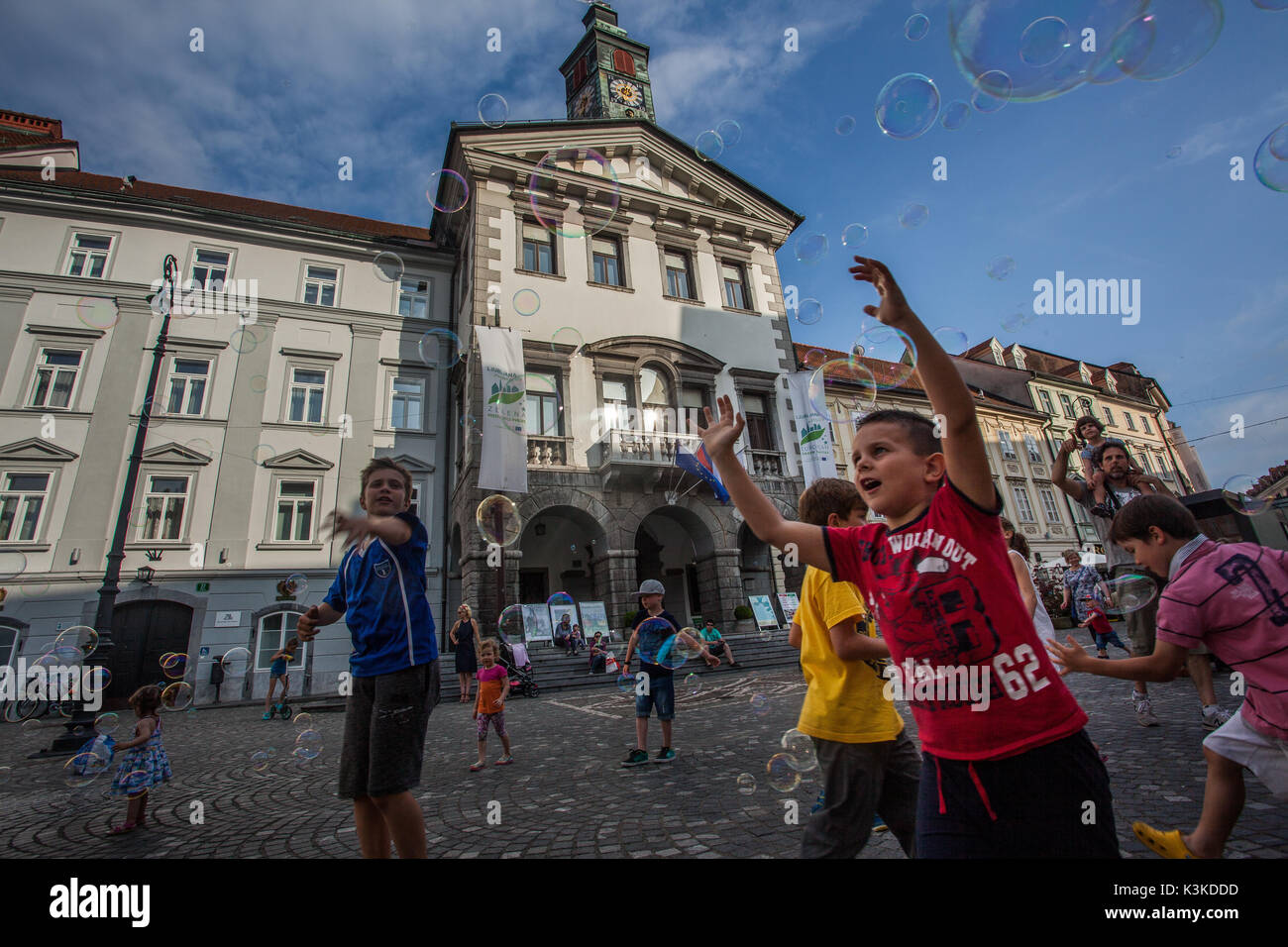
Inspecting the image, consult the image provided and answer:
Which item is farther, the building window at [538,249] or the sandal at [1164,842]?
the building window at [538,249]

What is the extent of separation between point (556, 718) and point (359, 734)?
621 cm

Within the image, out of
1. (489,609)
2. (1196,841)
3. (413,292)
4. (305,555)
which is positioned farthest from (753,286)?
(1196,841)

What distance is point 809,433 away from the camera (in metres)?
17.8

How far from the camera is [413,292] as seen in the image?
20453 mm

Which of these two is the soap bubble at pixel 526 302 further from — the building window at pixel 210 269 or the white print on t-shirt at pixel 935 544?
the white print on t-shirt at pixel 935 544

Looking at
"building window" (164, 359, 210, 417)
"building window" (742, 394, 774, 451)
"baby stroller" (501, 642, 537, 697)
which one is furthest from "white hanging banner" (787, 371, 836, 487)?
"building window" (164, 359, 210, 417)

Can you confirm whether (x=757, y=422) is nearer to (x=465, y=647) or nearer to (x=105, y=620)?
(x=465, y=647)

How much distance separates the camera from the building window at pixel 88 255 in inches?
686

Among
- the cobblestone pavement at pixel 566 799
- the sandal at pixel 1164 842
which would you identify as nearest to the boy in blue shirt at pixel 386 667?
the cobblestone pavement at pixel 566 799

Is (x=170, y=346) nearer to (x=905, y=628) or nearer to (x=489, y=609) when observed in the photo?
(x=489, y=609)

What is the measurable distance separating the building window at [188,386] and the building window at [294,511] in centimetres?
334

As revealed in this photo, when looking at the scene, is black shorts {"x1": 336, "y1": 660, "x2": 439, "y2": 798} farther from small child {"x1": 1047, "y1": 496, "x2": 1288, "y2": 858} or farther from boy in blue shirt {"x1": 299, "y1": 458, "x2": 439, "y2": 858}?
small child {"x1": 1047, "y1": 496, "x2": 1288, "y2": 858}

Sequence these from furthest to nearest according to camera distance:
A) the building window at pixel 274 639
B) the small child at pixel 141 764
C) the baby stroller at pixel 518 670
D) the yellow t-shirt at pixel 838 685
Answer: the building window at pixel 274 639 → the baby stroller at pixel 518 670 → the small child at pixel 141 764 → the yellow t-shirt at pixel 838 685
